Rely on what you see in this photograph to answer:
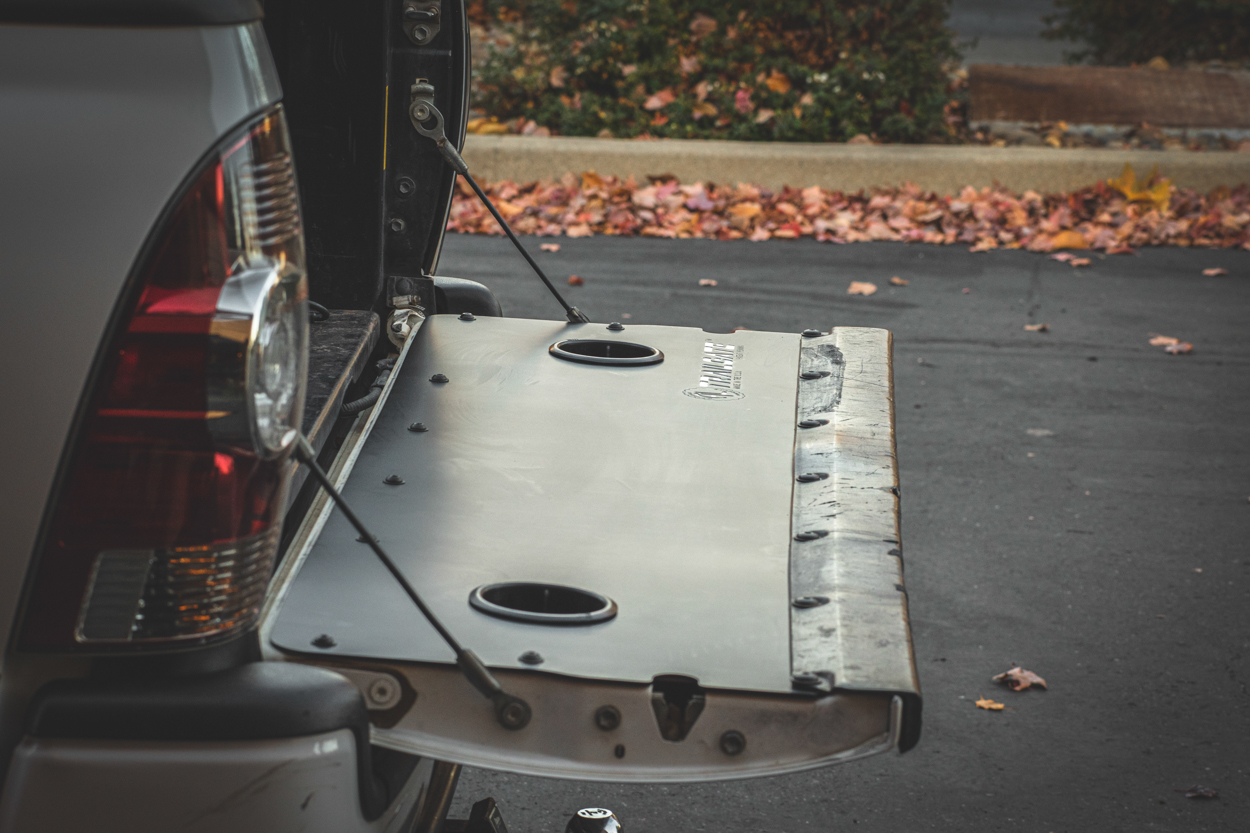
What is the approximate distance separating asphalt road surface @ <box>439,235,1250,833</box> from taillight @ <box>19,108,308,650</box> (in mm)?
1524

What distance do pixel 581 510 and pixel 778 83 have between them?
27.4 ft

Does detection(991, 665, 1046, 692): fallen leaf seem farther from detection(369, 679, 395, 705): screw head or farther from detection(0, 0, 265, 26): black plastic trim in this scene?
detection(0, 0, 265, 26): black plastic trim

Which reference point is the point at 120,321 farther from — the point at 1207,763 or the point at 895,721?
the point at 1207,763

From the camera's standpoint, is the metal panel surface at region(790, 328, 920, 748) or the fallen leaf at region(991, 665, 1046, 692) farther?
the fallen leaf at region(991, 665, 1046, 692)

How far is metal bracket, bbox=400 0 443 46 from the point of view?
258 centimetres

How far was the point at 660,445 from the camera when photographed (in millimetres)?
2129

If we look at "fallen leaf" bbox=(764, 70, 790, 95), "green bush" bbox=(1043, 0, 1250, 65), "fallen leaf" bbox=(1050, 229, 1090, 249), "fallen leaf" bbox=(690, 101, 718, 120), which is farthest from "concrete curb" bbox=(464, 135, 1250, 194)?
"green bush" bbox=(1043, 0, 1250, 65)

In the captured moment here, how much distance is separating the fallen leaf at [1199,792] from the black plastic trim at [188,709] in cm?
212

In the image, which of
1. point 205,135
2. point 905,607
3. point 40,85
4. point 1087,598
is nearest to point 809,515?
point 905,607

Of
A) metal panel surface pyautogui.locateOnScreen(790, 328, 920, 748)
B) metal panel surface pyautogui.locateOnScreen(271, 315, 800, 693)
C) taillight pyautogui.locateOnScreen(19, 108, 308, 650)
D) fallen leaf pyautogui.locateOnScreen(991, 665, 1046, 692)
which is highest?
taillight pyautogui.locateOnScreen(19, 108, 308, 650)

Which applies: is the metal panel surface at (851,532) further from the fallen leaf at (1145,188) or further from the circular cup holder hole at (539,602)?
the fallen leaf at (1145,188)

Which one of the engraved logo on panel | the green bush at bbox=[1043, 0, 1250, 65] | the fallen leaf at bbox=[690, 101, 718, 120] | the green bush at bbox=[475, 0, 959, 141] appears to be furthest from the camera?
the green bush at bbox=[1043, 0, 1250, 65]

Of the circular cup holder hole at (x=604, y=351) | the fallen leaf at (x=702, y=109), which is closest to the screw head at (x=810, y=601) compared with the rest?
the circular cup holder hole at (x=604, y=351)

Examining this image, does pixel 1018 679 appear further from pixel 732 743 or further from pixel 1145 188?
pixel 1145 188
